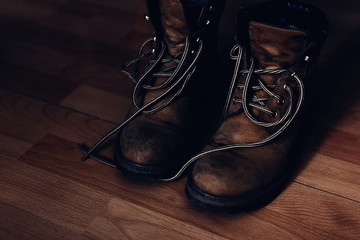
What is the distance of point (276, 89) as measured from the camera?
2.52 ft

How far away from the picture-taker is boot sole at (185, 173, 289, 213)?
2.42ft

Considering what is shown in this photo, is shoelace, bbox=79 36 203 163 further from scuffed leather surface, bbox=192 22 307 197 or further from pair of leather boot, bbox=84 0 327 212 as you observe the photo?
scuffed leather surface, bbox=192 22 307 197

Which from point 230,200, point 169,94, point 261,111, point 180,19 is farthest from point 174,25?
point 230,200

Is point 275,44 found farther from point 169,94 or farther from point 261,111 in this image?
point 169,94

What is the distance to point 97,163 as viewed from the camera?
867 millimetres

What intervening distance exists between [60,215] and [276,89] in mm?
466

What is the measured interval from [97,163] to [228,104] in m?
0.30

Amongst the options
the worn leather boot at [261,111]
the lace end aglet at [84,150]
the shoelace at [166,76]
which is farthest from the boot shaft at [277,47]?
the lace end aglet at [84,150]

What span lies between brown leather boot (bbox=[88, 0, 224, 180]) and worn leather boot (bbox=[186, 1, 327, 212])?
0.07m

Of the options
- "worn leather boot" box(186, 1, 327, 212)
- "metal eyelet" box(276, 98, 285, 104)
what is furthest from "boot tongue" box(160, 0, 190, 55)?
"metal eyelet" box(276, 98, 285, 104)

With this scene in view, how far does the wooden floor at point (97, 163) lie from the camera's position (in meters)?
0.74

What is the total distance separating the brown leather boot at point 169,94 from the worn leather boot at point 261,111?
0.24 feet

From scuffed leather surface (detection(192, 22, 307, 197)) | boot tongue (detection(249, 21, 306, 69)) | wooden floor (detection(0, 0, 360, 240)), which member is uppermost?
boot tongue (detection(249, 21, 306, 69))

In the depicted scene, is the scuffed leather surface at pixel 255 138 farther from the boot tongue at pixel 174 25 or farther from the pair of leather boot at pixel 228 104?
the boot tongue at pixel 174 25
